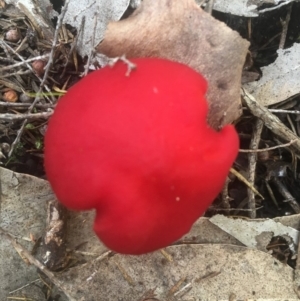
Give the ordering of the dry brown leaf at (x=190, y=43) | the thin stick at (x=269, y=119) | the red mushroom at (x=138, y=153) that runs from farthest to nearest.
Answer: the thin stick at (x=269, y=119), the dry brown leaf at (x=190, y=43), the red mushroom at (x=138, y=153)

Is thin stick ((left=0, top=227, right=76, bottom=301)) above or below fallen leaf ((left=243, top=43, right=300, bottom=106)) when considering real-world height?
below

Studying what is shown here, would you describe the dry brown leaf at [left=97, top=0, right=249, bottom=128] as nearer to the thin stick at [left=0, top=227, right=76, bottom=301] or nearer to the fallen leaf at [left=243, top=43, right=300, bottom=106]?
the fallen leaf at [left=243, top=43, right=300, bottom=106]

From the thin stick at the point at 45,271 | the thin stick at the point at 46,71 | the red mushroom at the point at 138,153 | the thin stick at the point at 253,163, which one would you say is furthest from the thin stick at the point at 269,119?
the thin stick at the point at 45,271

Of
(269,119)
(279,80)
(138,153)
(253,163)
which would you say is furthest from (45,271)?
(279,80)

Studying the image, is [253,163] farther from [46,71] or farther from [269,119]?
[46,71]

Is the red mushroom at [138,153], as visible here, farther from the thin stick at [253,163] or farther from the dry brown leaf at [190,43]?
the thin stick at [253,163]

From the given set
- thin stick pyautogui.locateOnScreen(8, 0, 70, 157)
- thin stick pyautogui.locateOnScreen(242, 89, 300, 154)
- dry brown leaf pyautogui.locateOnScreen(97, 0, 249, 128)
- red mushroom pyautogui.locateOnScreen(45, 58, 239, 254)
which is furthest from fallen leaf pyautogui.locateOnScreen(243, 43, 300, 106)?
thin stick pyautogui.locateOnScreen(8, 0, 70, 157)
